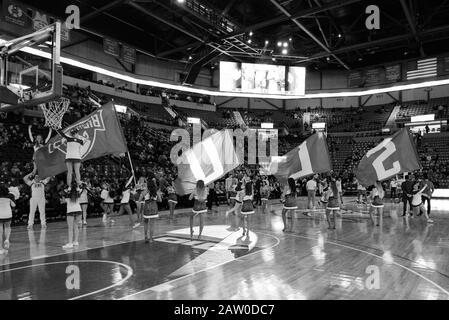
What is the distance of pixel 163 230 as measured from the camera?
12.0m

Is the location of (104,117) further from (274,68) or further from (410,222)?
(274,68)

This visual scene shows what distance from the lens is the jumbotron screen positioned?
2903 centimetres

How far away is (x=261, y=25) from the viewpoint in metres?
21.9

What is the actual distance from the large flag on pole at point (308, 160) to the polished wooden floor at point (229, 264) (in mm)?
2016

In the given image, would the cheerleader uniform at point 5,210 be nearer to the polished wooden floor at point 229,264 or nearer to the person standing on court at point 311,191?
the polished wooden floor at point 229,264

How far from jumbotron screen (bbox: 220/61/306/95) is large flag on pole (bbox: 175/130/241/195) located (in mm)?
16223

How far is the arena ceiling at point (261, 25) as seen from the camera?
20828 mm

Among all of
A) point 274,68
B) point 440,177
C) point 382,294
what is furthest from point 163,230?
point 440,177

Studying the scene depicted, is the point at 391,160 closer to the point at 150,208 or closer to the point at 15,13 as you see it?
the point at 150,208

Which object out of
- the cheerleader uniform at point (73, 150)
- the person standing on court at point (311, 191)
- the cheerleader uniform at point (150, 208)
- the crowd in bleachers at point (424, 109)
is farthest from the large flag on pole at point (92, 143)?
the crowd in bleachers at point (424, 109)

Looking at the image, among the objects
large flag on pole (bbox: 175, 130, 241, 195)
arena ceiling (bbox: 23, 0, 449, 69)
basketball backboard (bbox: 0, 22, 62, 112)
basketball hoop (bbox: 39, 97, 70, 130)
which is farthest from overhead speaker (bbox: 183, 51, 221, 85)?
basketball backboard (bbox: 0, 22, 62, 112)

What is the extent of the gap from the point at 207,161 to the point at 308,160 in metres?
3.43

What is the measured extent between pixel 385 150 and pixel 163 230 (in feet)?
25.7

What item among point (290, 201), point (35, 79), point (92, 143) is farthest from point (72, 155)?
point (290, 201)
